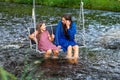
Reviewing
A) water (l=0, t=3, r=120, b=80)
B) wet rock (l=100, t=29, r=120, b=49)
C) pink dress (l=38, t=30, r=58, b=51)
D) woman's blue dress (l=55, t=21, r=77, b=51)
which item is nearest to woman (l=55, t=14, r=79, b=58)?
woman's blue dress (l=55, t=21, r=77, b=51)

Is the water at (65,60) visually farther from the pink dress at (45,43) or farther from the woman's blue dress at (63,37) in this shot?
the woman's blue dress at (63,37)

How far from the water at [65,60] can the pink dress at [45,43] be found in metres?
0.41

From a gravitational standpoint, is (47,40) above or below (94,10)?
above

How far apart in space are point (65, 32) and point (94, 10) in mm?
18496

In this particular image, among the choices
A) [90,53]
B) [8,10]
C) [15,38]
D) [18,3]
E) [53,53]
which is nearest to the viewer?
[53,53]

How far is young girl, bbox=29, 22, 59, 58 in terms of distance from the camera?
39.8ft

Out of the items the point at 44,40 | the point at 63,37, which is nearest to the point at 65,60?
the point at 63,37

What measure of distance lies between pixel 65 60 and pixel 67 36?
0.81 m

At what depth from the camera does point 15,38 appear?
671 inches

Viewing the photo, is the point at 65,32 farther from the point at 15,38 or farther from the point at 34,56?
the point at 15,38

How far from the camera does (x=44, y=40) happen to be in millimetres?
12453

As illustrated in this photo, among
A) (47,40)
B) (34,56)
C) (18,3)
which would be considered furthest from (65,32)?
(18,3)

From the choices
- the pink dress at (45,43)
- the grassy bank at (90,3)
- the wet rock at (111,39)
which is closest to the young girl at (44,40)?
the pink dress at (45,43)

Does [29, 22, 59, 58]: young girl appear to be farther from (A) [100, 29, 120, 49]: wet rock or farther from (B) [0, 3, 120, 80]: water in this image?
(A) [100, 29, 120, 49]: wet rock
